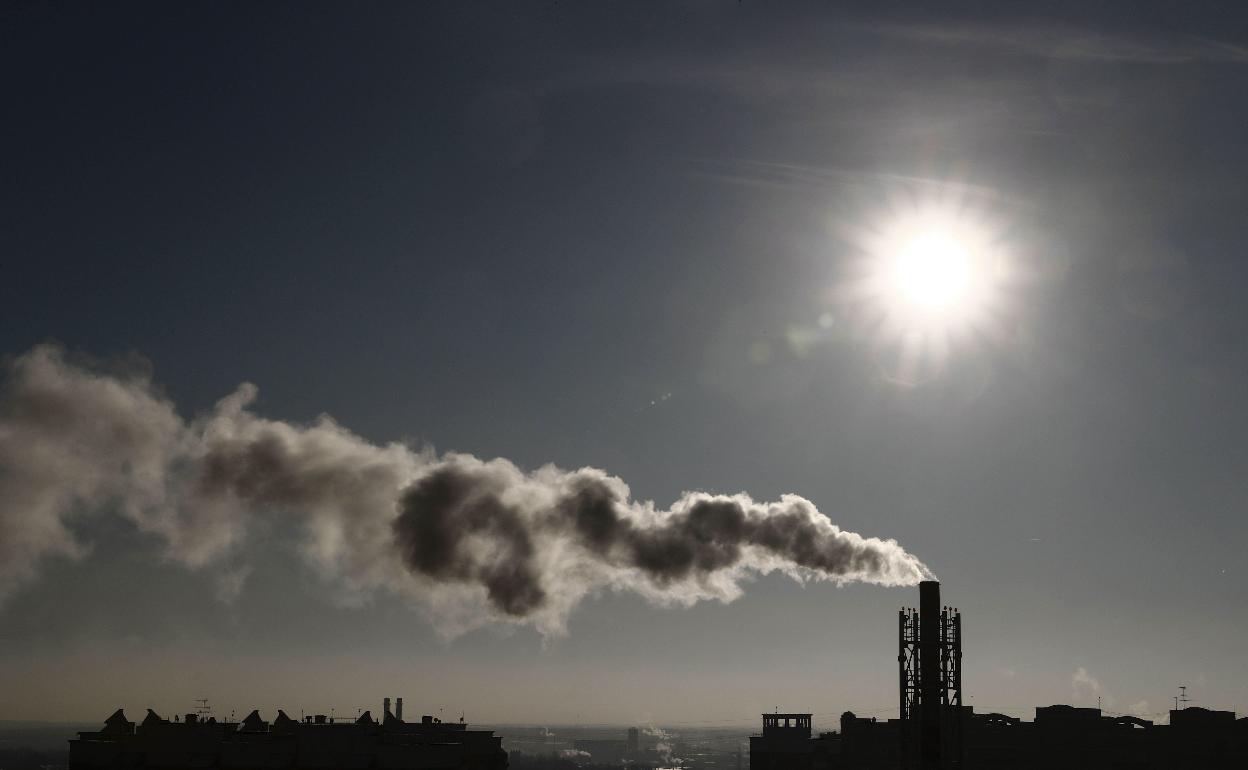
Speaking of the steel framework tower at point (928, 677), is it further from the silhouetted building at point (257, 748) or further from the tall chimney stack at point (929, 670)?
the silhouetted building at point (257, 748)

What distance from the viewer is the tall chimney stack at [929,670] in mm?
42031

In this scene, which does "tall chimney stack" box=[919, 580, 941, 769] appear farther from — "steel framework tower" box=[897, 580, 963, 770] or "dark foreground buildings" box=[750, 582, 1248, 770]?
"dark foreground buildings" box=[750, 582, 1248, 770]

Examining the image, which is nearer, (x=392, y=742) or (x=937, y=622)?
(x=937, y=622)

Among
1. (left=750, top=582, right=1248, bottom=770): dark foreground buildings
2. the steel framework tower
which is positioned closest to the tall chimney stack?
the steel framework tower

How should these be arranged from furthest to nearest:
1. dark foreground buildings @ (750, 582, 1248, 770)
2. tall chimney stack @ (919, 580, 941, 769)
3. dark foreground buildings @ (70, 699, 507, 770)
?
dark foreground buildings @ (750, 582, 1248, 770), dark foreground buildings @ (70, 699, 507, 770), tall chimney stack @ (919, 580, 941, 769)

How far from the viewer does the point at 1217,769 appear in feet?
218

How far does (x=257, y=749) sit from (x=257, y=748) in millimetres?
53

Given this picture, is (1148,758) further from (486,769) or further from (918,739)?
(486,769)

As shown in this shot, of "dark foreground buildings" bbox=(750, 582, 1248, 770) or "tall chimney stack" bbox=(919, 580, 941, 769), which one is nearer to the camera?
"tall chimney stack" bbox=(919, 580, 941, 769)

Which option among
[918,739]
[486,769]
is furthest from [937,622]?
[486,769]

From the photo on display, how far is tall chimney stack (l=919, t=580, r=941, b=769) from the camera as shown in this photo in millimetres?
42031

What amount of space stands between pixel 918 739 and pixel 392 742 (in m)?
27.2

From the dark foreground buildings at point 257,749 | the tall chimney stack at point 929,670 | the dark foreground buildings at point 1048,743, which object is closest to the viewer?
the tall chimney stack at point 929,670

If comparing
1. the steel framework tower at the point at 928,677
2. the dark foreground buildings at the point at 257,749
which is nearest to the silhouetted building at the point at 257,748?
the dark foreground buildings at the point at 257,749
